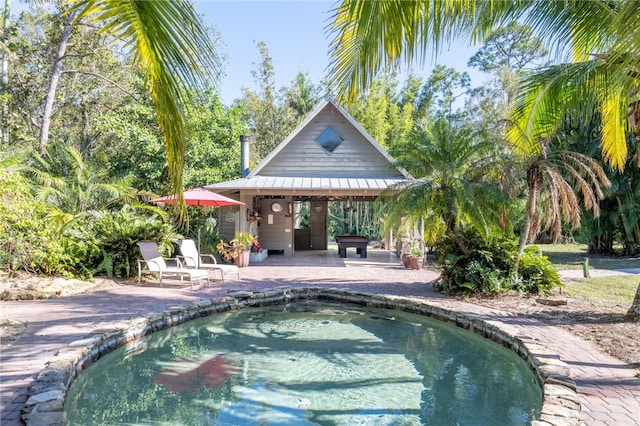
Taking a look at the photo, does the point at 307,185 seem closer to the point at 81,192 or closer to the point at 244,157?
the point at 244,157

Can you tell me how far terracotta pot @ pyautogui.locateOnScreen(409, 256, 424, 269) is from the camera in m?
13.4

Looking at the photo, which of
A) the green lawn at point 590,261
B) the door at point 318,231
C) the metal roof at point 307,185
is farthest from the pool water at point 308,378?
the door at point 318,231

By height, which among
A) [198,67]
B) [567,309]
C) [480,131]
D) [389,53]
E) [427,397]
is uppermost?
[480,131]

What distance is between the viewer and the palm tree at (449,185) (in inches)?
349

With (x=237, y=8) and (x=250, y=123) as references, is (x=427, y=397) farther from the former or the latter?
(x=250, y=123)

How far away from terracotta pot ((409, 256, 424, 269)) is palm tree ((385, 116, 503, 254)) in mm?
3260

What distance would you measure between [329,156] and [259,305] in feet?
28.3

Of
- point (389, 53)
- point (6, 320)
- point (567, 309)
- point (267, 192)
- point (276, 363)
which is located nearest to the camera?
point (389, 53)

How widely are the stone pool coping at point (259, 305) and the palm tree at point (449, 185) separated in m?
2.17

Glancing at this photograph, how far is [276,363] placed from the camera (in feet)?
19.5

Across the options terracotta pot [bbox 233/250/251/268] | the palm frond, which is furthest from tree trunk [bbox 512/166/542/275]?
terracotta pot [bbox 233/250/251/268]

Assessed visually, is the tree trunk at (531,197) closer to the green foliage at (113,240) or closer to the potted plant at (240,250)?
the potted plant at (240,250)

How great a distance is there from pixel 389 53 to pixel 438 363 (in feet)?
16.2

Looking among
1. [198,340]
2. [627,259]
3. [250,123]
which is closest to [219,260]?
[198,340]
